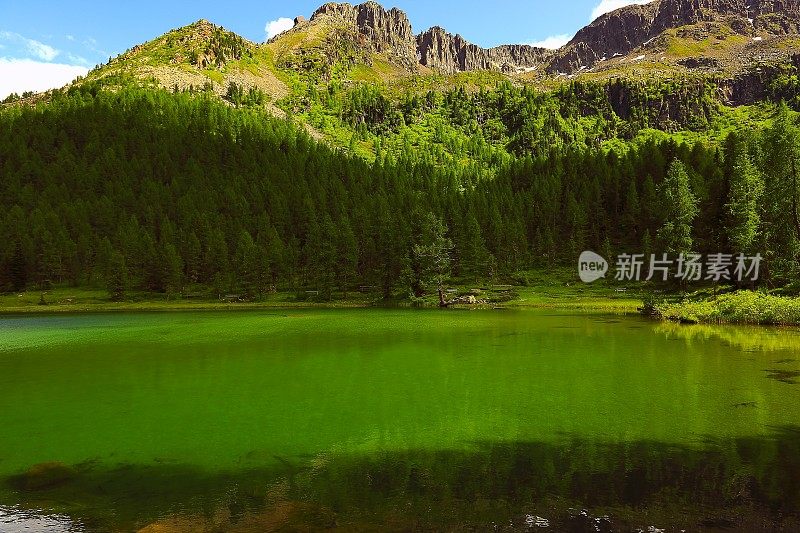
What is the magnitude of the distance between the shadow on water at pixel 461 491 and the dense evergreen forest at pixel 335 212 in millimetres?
57879

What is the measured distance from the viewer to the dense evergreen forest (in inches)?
2840

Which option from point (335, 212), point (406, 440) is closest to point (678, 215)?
point (406, 440)

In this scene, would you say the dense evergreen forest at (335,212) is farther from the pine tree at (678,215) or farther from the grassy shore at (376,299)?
the grassy shore at (376,299)

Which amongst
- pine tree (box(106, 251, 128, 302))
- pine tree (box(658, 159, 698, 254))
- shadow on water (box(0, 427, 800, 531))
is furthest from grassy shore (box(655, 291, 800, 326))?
pine tree (box(106, 251, 128, 302))

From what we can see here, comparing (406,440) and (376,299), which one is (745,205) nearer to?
(376,299)

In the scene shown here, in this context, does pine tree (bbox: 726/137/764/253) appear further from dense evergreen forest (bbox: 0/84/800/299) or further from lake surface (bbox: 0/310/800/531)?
lake surface (bbox: 0/310/800/531)

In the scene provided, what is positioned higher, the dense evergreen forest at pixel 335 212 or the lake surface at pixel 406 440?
the dense evergreen forest at pixel 335 212

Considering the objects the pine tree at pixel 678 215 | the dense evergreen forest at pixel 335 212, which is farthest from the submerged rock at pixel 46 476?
the pine tree at pixel 678 215

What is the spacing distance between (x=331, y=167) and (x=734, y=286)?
156247 millimetres

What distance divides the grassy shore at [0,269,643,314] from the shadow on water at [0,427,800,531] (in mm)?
59774

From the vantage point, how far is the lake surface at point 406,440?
430 inches

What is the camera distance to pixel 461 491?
11.9 meters

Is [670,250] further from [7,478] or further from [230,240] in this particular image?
[230,240]

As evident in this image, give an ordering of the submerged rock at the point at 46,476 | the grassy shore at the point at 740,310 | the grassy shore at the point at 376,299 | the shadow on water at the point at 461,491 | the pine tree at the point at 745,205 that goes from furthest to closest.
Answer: the grassy shore at the point at 376,299, the pine tree at the point at 745,205, the grassy shore at the point at 740,310, the submerged rock at the point at 46,476, the shadow on water at the point at 461,491
